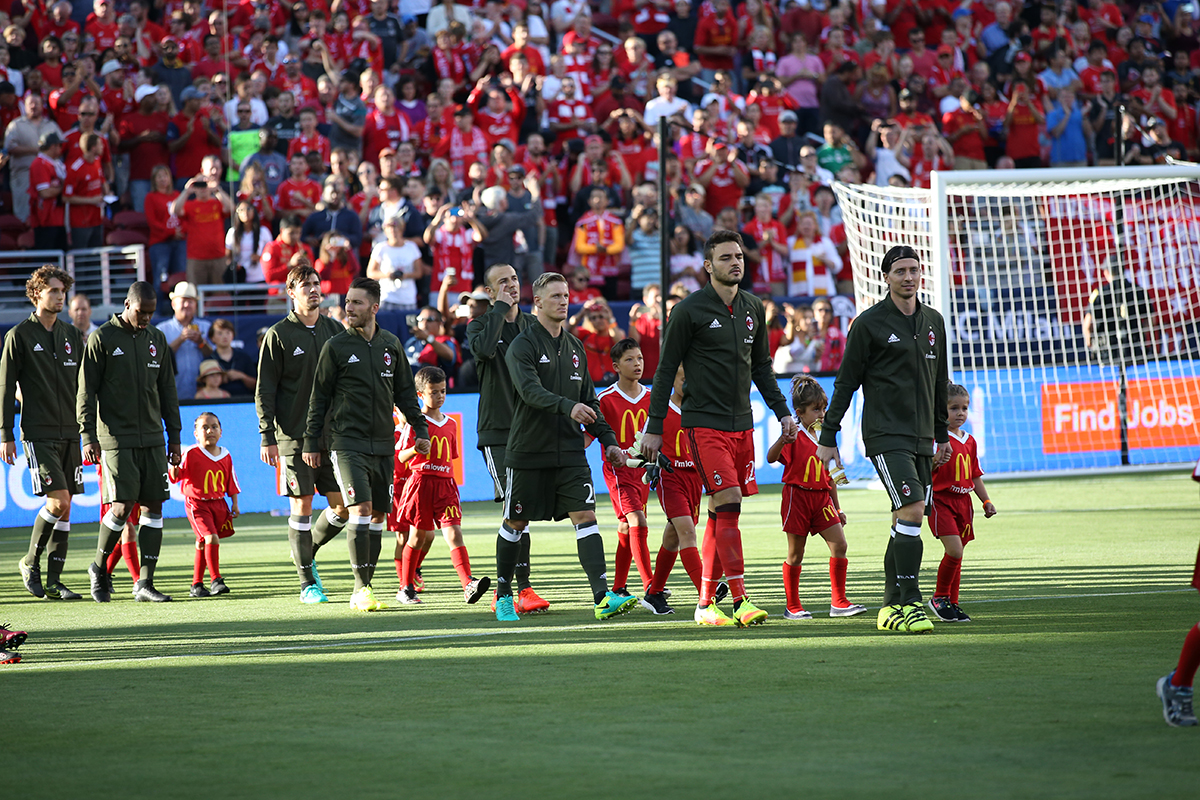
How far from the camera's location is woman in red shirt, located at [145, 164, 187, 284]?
1881 cm

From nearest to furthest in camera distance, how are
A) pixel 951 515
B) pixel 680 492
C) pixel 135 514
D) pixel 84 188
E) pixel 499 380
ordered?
pixel 951 515 → pixel 680 492 → pixel 499 380 → pixel 135 514 → pixel 84 188

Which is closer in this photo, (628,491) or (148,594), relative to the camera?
(628,491)

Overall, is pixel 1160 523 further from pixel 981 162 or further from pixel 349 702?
pixel 981 162

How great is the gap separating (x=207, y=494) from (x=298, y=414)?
115cm

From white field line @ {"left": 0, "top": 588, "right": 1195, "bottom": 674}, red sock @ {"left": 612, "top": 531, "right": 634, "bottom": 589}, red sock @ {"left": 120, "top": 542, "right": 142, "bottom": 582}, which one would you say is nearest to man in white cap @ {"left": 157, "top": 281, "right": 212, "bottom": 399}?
red sock @ {"left": 120, "top": 542, "right": 142, "bottom": 582}

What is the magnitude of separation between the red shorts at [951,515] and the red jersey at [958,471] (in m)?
0.04

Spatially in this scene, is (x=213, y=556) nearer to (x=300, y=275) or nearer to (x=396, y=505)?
(x=396, y=505)

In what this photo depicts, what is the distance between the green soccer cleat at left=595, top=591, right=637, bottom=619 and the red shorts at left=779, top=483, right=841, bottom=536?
3.45 feet

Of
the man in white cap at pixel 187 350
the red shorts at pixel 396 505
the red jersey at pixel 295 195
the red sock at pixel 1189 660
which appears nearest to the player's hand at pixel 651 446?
the red shorts at pixel 396 505

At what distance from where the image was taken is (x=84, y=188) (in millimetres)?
18969

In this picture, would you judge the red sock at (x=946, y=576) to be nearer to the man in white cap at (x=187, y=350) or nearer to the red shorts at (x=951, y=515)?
the red shorts at (x=951, y=515)

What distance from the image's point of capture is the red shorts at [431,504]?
1013 centimetres

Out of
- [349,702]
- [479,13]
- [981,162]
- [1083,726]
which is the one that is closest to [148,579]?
[349,702]

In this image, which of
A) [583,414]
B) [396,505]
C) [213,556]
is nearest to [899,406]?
[583,414]
